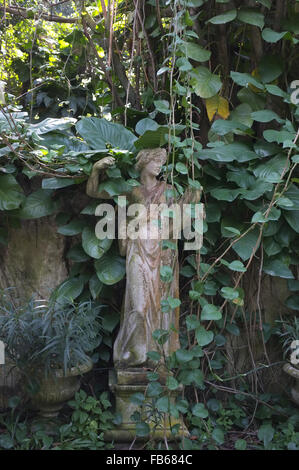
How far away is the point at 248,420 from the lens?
3.07 metres

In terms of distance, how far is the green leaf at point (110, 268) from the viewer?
2.98 meters

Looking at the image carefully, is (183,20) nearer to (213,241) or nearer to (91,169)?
(91,169)

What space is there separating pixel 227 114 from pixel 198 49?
0.44m

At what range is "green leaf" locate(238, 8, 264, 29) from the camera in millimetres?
3111

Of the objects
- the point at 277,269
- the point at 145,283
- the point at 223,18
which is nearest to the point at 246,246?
the point at 277,269

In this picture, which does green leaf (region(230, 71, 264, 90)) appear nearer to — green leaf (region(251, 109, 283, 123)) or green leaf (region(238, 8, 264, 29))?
green leaf (region(251, 109, 283, 123))

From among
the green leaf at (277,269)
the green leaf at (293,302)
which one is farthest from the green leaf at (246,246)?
the green leaf at (293,302)

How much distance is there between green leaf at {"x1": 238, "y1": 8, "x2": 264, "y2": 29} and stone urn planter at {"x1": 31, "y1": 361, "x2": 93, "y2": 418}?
2.21 m

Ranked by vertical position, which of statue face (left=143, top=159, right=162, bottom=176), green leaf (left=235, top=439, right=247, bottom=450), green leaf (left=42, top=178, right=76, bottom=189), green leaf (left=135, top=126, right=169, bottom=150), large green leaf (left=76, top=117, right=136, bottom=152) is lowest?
green leaf (left=235, top=439, right=247, bottom=450)

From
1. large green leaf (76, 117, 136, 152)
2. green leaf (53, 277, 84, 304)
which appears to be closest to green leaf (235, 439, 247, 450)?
green leaf (53, 277, 84, 304)

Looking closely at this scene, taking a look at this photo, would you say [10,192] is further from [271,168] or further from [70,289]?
[271,168]

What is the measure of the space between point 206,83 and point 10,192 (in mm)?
1380

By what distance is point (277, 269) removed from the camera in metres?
3.11
